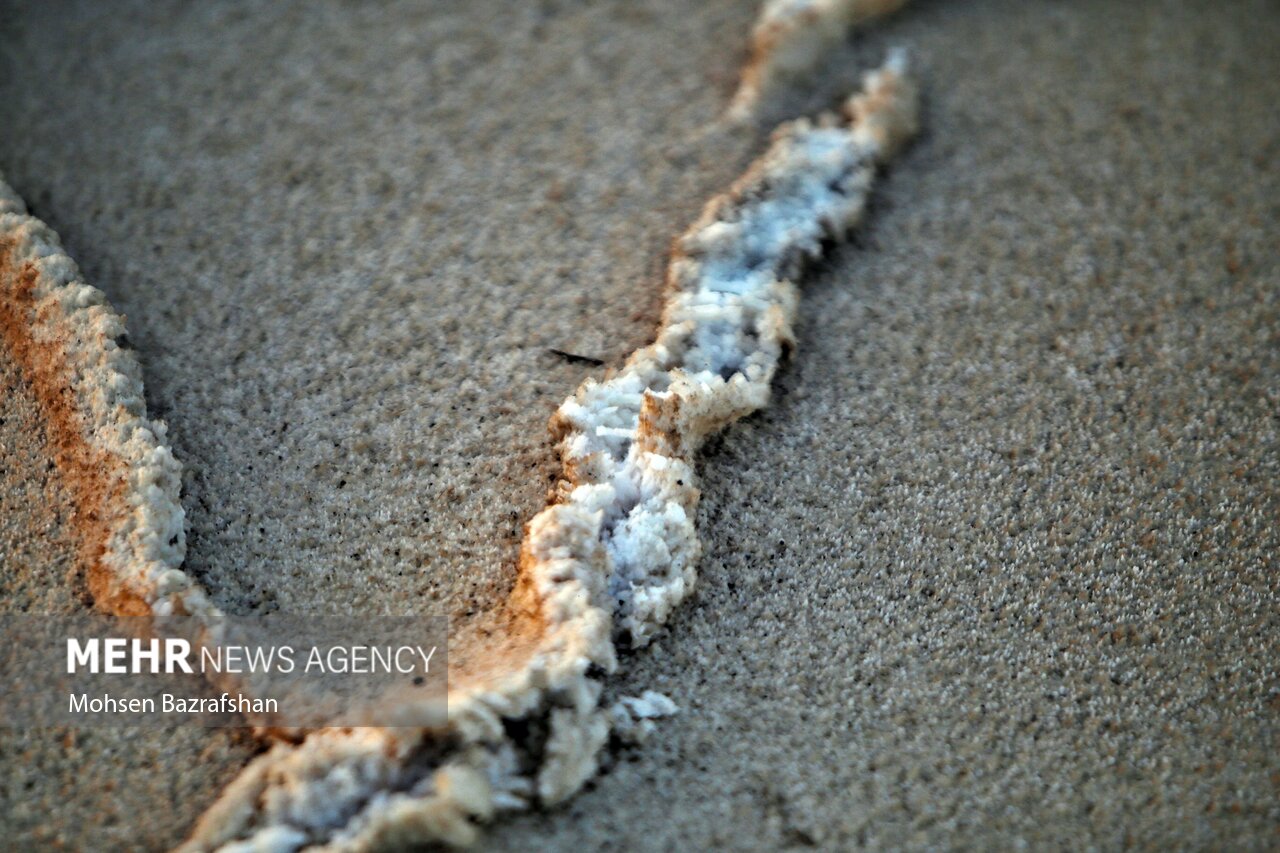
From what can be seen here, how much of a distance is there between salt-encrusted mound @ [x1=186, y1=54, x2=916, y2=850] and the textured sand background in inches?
1.7

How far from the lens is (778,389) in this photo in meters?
1.43

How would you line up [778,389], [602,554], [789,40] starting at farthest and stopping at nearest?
[789,40] < [778,389] < [602,554]

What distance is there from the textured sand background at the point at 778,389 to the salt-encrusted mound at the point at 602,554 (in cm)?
4

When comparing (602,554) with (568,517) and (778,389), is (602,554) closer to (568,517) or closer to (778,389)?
(568,517)

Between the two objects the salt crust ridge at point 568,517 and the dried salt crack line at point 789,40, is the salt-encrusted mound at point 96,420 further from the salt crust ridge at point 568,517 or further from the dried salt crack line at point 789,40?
the dried salt crack line at point 789,40

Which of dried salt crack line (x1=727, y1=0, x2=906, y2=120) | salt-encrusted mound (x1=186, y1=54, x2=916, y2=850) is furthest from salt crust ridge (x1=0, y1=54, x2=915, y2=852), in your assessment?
dried salt crack line (x1=727, y1=0, x2=906, y2=120)

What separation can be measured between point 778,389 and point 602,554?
329mm

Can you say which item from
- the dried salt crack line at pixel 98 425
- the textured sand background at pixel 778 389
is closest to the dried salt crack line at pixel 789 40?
the textured sand background at pixel 778 389

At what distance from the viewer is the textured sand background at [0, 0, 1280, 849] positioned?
1.16 meters

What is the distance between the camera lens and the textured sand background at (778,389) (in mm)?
1161

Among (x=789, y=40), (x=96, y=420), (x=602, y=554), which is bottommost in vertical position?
(x=602, y=554)

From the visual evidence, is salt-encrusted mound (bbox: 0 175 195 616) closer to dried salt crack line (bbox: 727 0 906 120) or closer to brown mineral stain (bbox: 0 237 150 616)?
brown mineral stain (bbox: 0 237 150 616)

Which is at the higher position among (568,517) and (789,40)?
(789,40)

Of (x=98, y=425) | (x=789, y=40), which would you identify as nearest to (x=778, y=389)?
(x=789, y=40)
